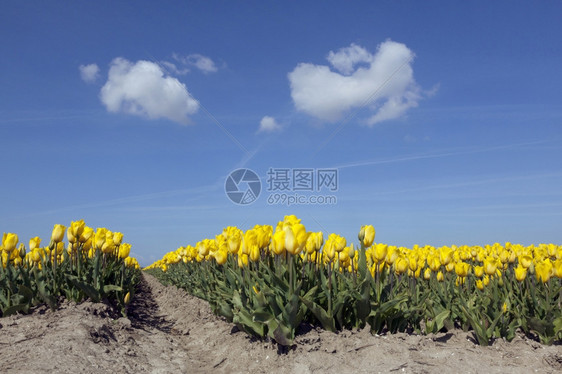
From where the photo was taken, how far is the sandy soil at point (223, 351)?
178 inches

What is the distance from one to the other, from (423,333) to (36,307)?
21.0 ft

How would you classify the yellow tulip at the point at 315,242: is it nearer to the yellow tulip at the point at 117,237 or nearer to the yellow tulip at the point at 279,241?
the yellow tulip at the point at 279,241

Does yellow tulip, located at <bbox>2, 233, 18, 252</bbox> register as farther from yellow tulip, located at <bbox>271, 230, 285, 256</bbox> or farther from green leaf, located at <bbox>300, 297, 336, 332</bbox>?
green leaf, located at <bbox>300, 297, 336, 332</bbox>

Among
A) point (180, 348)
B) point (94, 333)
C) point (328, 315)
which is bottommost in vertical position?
point (180, 348)

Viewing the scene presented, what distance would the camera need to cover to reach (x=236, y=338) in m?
6.01

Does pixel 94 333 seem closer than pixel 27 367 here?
No

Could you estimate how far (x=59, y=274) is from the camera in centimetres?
767

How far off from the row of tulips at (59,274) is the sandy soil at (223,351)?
281 millimetres

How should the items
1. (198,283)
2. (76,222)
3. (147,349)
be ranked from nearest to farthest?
(147,349), (76,222), (198,283)

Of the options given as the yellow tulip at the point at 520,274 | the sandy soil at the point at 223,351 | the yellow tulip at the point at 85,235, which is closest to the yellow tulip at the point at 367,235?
the sandy soil at the point at 223,351

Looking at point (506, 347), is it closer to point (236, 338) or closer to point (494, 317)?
point (494, 317)

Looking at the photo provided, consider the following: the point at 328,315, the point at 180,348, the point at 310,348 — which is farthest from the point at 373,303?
the point at 180,348

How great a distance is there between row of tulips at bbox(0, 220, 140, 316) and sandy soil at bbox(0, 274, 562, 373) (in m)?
0.28

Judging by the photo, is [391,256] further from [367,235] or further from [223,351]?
[223,351]
